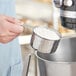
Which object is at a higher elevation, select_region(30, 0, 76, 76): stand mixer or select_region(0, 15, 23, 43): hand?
select_region(0, 15, 23, 43): hand

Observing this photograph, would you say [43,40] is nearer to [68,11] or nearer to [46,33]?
[46,33]

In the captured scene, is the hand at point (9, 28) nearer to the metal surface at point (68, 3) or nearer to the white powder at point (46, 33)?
the white powder at point (46, 33)

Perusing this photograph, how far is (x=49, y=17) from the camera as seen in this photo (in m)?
2.15

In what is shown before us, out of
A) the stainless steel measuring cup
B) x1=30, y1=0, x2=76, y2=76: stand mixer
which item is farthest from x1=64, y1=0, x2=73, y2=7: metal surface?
the stainless steel measuring cup

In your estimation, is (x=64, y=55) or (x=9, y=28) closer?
(x=9, y=28)

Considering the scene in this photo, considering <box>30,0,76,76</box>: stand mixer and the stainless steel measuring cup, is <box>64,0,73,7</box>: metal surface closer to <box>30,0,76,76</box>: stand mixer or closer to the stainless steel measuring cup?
<box>30,0,76,76</box>: stand mixer

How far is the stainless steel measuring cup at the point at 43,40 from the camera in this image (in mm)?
645

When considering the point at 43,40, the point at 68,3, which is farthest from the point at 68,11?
the point at 43,40

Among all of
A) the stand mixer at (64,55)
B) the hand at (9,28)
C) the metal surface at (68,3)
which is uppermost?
the metal surface at (68,3)

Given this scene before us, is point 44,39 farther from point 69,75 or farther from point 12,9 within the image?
point 12,9

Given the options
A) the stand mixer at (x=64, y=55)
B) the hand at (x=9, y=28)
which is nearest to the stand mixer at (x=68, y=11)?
the stand mixer at (x=64, y=55)

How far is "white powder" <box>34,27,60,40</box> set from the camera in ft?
2.15

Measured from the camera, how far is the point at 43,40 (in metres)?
0.64

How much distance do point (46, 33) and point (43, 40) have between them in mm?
39
